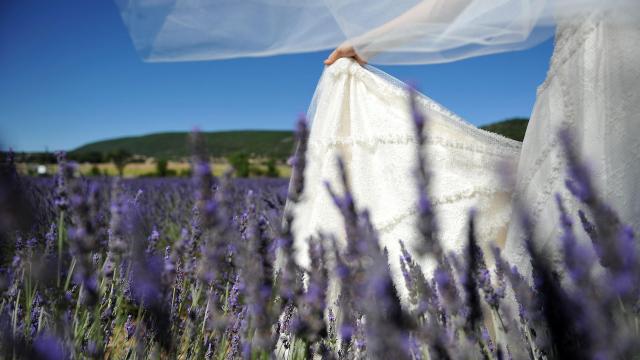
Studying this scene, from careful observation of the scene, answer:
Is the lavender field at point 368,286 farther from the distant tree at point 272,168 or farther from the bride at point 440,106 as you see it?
A: the distant tree at point 272,168

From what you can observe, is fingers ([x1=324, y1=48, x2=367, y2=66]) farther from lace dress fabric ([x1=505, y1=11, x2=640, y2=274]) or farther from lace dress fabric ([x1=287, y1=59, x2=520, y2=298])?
lace dress fabric ([x1=505, y1=11, x2=640, y2=274])

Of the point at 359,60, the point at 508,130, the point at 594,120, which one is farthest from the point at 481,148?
the point at 508,130

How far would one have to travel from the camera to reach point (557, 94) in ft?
4.37

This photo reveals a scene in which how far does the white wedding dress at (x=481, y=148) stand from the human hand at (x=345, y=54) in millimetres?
36

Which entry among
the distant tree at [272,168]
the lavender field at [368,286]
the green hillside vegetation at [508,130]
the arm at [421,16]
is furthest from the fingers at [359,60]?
the distant tree at [272,168]

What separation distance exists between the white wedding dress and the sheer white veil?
0.41 ft

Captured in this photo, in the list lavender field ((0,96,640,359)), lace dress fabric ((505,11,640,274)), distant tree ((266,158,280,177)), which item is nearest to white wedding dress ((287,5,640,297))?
lace dress fabric ((505,11,640,274))

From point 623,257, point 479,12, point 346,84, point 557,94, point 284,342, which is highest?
point 479,12

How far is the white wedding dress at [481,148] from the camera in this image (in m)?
1.22

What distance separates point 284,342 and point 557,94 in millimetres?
1056

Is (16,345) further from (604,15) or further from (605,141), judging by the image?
(604,15)

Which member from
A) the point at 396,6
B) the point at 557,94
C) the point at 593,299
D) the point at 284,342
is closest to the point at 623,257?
the point at 593,299

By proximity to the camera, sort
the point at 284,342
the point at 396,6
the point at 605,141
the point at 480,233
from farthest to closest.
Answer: the point at 396,6 → the point at 480,233 → the point at 284,342 → the point at 605,141

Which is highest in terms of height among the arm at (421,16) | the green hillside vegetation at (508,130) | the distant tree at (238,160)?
the arm at (421,16)
